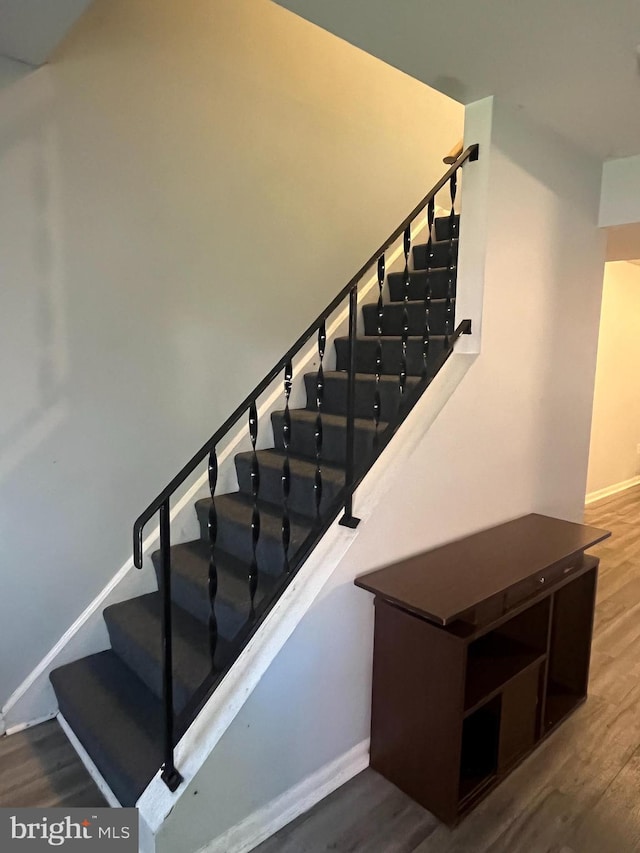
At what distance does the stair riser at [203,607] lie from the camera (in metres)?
2.04

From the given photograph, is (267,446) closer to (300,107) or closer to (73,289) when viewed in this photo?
(73,289)

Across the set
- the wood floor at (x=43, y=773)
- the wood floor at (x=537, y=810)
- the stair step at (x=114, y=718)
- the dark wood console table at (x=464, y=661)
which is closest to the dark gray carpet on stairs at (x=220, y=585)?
the stair step at (x=114, y=718)

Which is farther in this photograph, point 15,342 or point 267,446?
point 267,446

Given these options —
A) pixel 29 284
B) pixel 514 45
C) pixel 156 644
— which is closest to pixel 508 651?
pixel 156 644

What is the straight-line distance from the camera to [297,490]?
7.93 feet

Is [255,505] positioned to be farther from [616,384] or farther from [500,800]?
[616,384]

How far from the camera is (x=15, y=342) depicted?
2211 millimetres

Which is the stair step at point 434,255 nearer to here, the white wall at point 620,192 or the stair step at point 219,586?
the white wall at point 620,192

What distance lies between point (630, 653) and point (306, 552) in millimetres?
2168

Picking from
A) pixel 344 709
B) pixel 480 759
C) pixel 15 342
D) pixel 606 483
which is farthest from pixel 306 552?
pixel 606 483

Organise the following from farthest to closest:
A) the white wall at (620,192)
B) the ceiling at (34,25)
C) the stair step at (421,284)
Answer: the stair step at (421,284) → the white wall at (620,192) → the ceiling at (34,25)

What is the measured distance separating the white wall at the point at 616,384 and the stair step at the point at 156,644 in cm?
491

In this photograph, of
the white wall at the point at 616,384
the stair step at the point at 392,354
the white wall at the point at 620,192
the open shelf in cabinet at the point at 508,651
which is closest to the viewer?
the open shelf in cabinet at the point at 508,651

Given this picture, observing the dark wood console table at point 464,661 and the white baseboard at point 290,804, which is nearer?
the white baseboard at point 290,804
